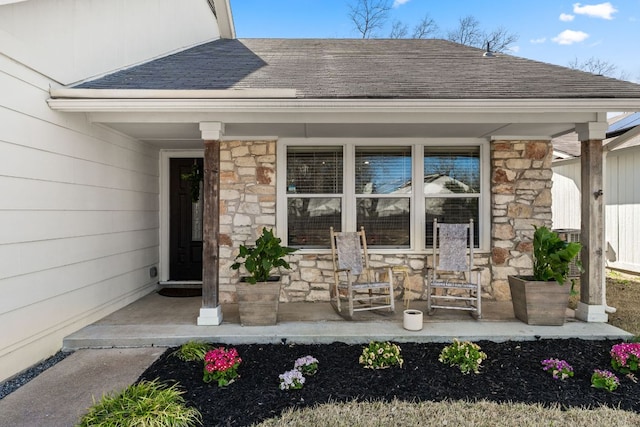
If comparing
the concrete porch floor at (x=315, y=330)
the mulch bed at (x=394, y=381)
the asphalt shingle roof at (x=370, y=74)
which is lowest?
the mulch bed at (x=394, y=381)

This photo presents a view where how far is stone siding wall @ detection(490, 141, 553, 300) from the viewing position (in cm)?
477

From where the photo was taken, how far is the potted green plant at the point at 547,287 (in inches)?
146

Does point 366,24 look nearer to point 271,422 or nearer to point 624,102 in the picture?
point 624,102

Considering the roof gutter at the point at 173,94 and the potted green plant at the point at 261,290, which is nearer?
the roof gutter at the point at 173,94

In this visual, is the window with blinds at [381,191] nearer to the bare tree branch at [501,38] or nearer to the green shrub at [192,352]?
the green shrub at [192,352]

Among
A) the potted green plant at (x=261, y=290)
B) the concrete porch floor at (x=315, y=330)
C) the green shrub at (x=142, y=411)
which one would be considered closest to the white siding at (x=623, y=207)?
the concrete porch floor at (x=315, y=330)

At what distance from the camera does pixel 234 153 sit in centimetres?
474

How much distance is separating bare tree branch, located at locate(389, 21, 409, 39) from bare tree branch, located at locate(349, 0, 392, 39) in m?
0.49

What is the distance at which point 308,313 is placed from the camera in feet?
14.0

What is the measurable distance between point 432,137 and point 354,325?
2.59 meters

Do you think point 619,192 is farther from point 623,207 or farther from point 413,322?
point 413,322

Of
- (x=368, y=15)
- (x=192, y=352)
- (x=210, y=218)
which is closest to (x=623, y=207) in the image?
(x=210, y=218)

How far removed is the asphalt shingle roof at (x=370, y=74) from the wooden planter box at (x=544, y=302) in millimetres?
1851

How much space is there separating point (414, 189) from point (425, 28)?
11947 mm
